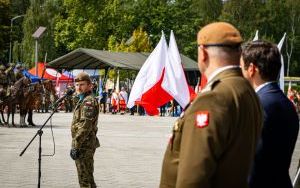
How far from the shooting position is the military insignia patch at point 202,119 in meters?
3.31

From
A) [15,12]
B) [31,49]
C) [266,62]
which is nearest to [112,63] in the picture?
[266,62]

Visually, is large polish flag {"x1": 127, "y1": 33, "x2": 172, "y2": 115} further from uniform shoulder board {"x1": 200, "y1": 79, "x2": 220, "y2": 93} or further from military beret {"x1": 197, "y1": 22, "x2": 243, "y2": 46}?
uniform shoulder board {"x1": 200, "y1": 79, "x2": 220, "y2": 93}

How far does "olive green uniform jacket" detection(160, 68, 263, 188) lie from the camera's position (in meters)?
3.30

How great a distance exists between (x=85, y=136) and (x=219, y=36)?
4.85 meters

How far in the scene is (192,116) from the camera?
3.37 m

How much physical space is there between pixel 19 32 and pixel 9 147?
8263 centimetres

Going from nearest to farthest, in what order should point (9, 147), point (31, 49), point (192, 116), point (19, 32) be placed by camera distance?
point (192, 116)
point (9, 147)
point (31, 49)
point (19, 32)

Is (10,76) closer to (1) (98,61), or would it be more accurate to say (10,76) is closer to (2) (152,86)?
(2) (152,86)

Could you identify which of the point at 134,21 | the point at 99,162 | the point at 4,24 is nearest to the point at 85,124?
the point at 99,162

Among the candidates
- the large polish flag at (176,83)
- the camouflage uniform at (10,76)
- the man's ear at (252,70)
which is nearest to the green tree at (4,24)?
Answer: the camouflage uniform at (10,76)

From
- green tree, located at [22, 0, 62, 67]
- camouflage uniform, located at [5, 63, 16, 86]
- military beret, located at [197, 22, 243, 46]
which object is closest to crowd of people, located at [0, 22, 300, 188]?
military beret, located at [197, 22, 243, 46]

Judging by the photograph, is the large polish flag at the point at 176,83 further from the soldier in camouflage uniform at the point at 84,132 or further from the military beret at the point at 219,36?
the military beret at the point at 219,36

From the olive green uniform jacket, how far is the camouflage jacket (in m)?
4.75

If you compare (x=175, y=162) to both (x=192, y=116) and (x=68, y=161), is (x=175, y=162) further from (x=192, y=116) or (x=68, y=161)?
(x=68, y=161)
